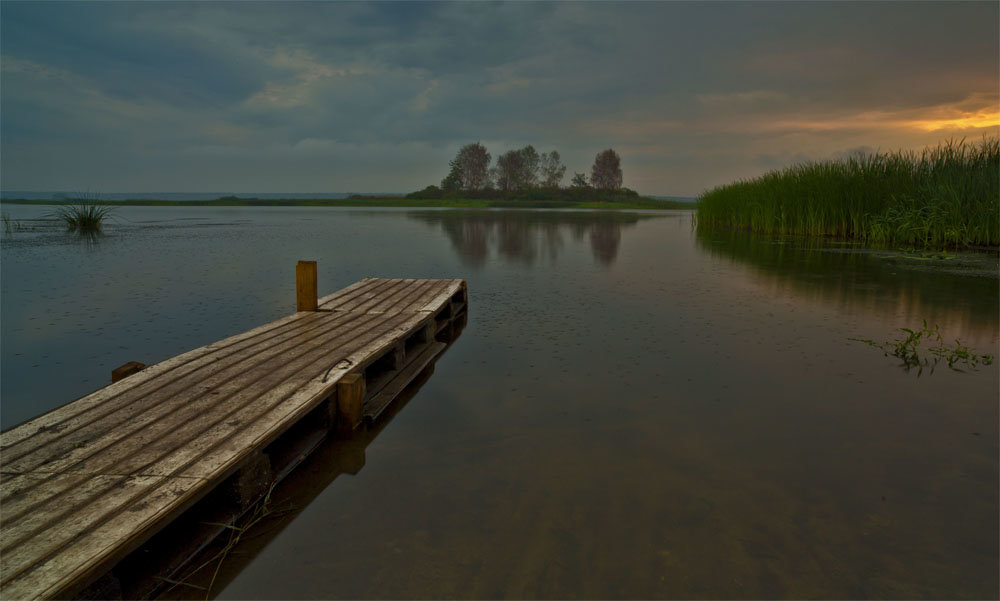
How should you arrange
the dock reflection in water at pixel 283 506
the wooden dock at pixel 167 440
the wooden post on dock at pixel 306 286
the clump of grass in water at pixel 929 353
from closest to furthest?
the wooden dock at pixel 167 440, the dock reflection in water at pixel 283 506, the clump of grass in water at pixel 929 353, the wooden post on dock at pixel 306 286

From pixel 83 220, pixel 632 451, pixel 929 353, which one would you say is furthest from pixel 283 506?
pixel 83 220

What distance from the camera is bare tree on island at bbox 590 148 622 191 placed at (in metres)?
95.3

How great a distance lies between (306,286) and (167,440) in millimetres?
3788

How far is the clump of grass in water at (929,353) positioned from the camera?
573 cm

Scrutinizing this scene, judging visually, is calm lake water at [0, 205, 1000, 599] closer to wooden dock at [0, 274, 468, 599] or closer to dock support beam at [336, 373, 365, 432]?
dock support beam at [336, 373, 365, 432]

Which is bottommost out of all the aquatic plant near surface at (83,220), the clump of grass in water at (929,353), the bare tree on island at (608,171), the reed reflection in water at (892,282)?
the clump of grass in water at (929,353)

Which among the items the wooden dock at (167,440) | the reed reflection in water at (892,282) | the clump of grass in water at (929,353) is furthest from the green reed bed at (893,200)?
the wooden dock at (167,440)

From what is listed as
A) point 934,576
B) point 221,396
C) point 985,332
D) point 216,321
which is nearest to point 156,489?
point 221,396

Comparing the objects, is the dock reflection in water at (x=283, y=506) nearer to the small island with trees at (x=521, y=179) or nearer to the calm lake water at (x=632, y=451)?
the calm lake water at (x=632, y=451)

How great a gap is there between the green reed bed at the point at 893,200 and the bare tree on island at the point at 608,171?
74.4 meters

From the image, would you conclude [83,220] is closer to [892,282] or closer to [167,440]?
[167,440]

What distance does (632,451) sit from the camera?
386 cm

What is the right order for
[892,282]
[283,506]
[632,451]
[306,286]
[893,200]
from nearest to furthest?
[283,506], [632,451], [306,286], [892,282], [893,200]

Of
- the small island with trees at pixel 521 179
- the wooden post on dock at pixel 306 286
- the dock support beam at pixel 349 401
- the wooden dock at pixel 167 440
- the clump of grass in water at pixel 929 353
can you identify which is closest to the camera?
the wooden dock at pixel 167 440
